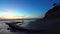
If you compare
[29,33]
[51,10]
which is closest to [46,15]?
[51,10]

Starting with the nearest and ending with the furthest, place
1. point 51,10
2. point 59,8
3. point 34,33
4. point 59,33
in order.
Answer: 1. point 59,33
2. point 34,33
3. point 59,8
4. point 51,10

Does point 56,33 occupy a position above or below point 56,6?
below

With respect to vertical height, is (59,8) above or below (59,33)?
above

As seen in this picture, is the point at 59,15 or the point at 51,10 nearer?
the point at 59,15

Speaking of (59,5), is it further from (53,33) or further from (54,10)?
(53,33)

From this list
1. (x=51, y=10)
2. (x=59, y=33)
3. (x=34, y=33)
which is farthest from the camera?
(x=51, y=10)

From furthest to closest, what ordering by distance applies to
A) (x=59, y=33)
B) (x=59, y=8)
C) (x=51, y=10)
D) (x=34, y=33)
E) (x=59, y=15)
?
(x=51, y=10), (x=59, y=8), (x=59, y=15), (x=34, y=33), (x=59, y=33)

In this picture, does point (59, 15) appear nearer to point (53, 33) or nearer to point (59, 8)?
point (59, 8)

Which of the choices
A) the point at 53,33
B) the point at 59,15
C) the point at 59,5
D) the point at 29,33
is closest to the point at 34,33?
the point at 29,33

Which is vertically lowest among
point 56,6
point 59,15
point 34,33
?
point 34,33

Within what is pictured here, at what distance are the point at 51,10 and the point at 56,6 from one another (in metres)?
2.82

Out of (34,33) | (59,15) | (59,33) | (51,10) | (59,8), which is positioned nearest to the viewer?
(59,33)

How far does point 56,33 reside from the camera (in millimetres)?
16672

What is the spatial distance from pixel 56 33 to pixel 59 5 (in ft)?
49.0
